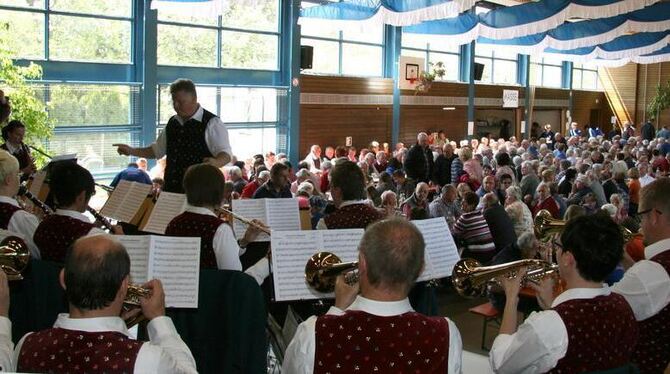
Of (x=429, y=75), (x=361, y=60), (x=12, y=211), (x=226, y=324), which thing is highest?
(x=361, y=60)

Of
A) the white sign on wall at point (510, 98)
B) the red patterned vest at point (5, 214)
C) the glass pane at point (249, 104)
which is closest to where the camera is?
the red patterned vest at point (5, 214)

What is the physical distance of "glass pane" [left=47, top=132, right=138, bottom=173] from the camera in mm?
11250

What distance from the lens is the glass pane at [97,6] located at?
10977 millimetres

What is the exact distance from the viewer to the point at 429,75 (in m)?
18.1

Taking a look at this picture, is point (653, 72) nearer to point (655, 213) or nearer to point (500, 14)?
point (500, 14)

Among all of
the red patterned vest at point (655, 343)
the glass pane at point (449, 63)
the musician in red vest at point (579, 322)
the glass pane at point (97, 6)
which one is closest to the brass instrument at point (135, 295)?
the musician in red vest at point (579, 322)

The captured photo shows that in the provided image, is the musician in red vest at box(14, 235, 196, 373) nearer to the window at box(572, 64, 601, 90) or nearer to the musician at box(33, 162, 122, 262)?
the musician at box(33, 162, 122, 262)

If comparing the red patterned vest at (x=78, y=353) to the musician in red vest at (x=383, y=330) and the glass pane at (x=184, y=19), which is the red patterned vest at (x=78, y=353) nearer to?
the musician in red vest at (x=383, y=330)

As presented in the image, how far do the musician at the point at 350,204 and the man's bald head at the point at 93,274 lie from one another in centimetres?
227

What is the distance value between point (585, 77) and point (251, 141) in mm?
18324

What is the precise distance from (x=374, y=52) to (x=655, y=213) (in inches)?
581

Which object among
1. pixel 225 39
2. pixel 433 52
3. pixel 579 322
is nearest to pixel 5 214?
pixel 579 322

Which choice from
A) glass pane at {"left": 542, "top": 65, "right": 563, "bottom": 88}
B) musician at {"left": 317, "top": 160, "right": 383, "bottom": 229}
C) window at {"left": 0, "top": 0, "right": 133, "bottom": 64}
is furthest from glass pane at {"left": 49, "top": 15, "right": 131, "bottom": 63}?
glass pane at {"left": 542, "top": 65, "right": 563, "bottom": 88}

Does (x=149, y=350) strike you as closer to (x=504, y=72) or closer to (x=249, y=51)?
(x=249, y=51)
